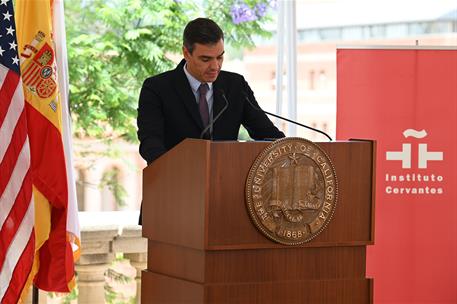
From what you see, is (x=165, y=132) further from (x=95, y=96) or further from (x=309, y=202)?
(x=95, y=96)

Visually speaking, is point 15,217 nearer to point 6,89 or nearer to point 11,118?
point 11,118

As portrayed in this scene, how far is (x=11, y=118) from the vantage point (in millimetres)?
3709

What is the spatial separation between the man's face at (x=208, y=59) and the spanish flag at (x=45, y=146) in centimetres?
78

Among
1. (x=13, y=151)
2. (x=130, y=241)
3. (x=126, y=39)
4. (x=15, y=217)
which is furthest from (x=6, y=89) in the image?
(x=126, y=39)

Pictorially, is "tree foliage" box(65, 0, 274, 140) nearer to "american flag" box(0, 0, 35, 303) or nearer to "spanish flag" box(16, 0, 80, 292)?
"spanish flag" box(16, 0, 80, 292)

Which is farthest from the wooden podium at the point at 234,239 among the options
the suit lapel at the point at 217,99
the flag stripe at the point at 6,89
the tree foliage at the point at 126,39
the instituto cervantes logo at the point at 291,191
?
the tree foliage at the point at 126,39

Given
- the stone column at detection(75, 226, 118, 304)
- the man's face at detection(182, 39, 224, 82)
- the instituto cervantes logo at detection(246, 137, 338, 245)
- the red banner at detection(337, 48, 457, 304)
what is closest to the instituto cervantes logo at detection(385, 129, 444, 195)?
the red banner at detection(337, 48, 457, 304)

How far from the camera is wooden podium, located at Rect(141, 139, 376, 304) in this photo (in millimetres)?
2969

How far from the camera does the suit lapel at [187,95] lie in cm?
349

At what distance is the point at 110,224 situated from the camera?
5012 millimetres

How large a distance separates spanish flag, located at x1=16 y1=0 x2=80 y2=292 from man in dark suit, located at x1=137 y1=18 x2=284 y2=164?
61cm

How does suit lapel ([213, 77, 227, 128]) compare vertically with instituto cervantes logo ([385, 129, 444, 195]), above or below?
above

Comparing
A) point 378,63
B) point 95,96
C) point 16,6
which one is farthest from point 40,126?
point 95,96

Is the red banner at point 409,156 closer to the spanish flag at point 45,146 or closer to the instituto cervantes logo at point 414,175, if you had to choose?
the instituto cervantes logo at point 414,175
